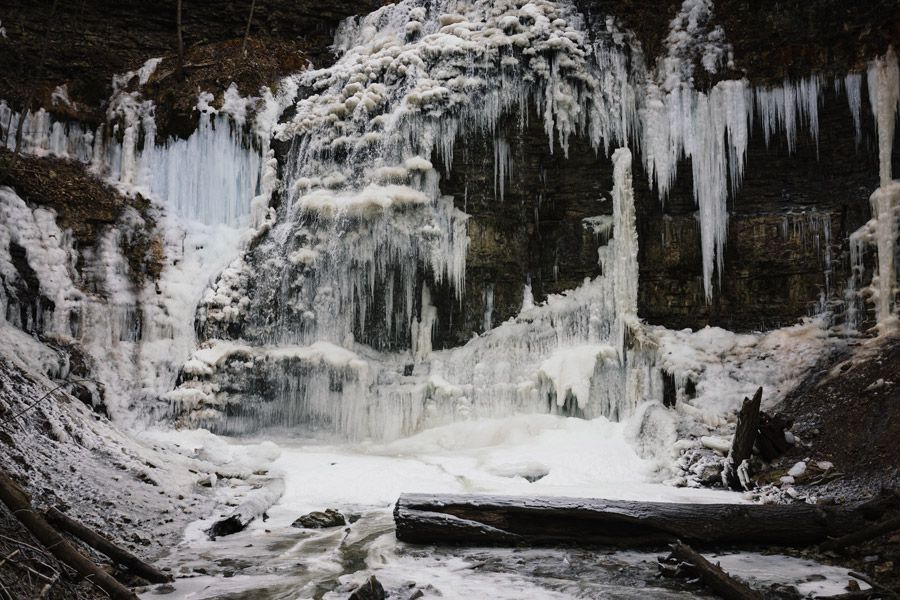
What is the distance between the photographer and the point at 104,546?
4.18 m

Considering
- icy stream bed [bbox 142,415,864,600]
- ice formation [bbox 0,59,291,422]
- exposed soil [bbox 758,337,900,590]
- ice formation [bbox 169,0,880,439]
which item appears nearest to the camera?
icy stream bed [bbox 142,415,864,600]

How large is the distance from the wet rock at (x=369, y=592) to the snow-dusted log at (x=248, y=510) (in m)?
2.37

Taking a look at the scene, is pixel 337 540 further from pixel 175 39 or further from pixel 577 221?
pixel 175 39

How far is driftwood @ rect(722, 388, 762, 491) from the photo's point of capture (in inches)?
341

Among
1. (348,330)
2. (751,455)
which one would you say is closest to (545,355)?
(348,330)

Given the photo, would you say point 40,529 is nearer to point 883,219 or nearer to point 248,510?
point 248,510

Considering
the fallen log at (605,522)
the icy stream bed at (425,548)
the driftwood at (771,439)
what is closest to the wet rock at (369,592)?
the icy stream bed at (425,548)

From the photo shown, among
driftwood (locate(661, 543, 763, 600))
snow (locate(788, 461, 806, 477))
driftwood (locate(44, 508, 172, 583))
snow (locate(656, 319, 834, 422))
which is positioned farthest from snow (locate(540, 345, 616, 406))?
driftwood (locate(44, 508, 172, 583))

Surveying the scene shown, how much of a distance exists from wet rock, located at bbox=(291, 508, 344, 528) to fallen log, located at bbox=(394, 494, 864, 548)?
1040 millimetres

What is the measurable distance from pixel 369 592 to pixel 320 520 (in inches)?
103

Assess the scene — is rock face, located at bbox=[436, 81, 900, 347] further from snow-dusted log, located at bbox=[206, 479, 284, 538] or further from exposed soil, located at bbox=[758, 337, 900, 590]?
snow-dusted log, located at bbox=[206, 479, 284, 538]

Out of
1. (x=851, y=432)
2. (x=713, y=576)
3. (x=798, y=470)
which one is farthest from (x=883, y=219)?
(x=713, y=576)

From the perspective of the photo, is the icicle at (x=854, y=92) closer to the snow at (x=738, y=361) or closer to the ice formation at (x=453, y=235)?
the ice formation at (x=453, y=235)

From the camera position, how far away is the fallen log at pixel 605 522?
5.62 metres
